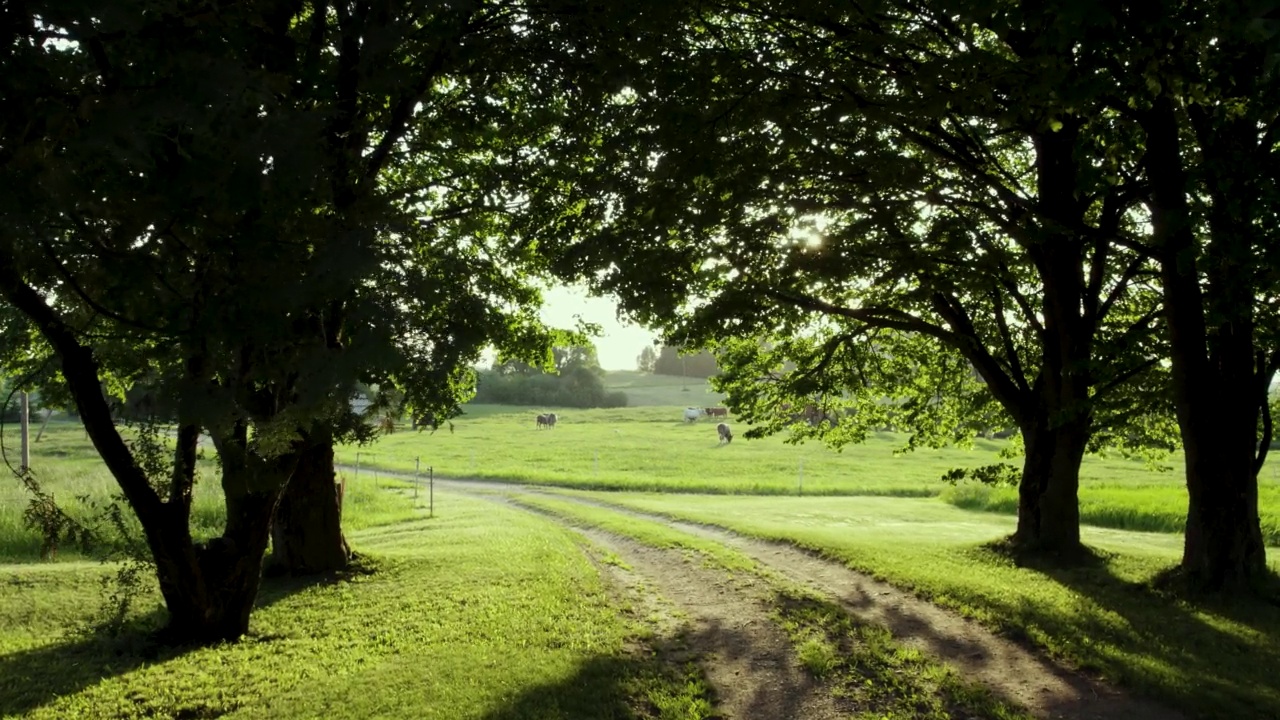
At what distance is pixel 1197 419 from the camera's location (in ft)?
37.7

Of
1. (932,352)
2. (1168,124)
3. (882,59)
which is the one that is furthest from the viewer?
(932,352)

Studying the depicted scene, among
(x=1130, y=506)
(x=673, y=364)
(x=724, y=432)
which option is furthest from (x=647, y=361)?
(x=1130, y=506)

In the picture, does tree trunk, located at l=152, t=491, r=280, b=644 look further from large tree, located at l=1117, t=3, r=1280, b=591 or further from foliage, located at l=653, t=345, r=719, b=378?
foliage, located at l=653, t=345, r=719, b=378

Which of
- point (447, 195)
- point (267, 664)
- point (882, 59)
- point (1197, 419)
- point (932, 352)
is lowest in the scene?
point (267, 664)

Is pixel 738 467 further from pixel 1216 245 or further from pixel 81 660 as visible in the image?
pixel 81 660

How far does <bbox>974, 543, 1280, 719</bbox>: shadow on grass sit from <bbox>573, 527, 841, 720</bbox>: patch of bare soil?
3011 mm

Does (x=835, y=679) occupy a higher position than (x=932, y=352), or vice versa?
(x=932, y=352)

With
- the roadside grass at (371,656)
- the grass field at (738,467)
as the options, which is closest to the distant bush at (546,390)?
the grass field at (738,467)

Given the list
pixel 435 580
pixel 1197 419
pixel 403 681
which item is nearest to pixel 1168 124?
pixel 1197 419

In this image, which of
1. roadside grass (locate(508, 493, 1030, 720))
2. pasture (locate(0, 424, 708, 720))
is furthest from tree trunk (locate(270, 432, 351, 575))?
roadside grass (locate(508, 493, 1030, 720))

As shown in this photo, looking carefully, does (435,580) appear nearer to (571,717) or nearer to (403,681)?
(403,681)

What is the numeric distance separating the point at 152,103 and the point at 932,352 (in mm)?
16102

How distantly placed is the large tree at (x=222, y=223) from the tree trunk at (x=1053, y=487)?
11362 mm

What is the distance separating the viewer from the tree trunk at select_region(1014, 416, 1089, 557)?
48.4 ft
